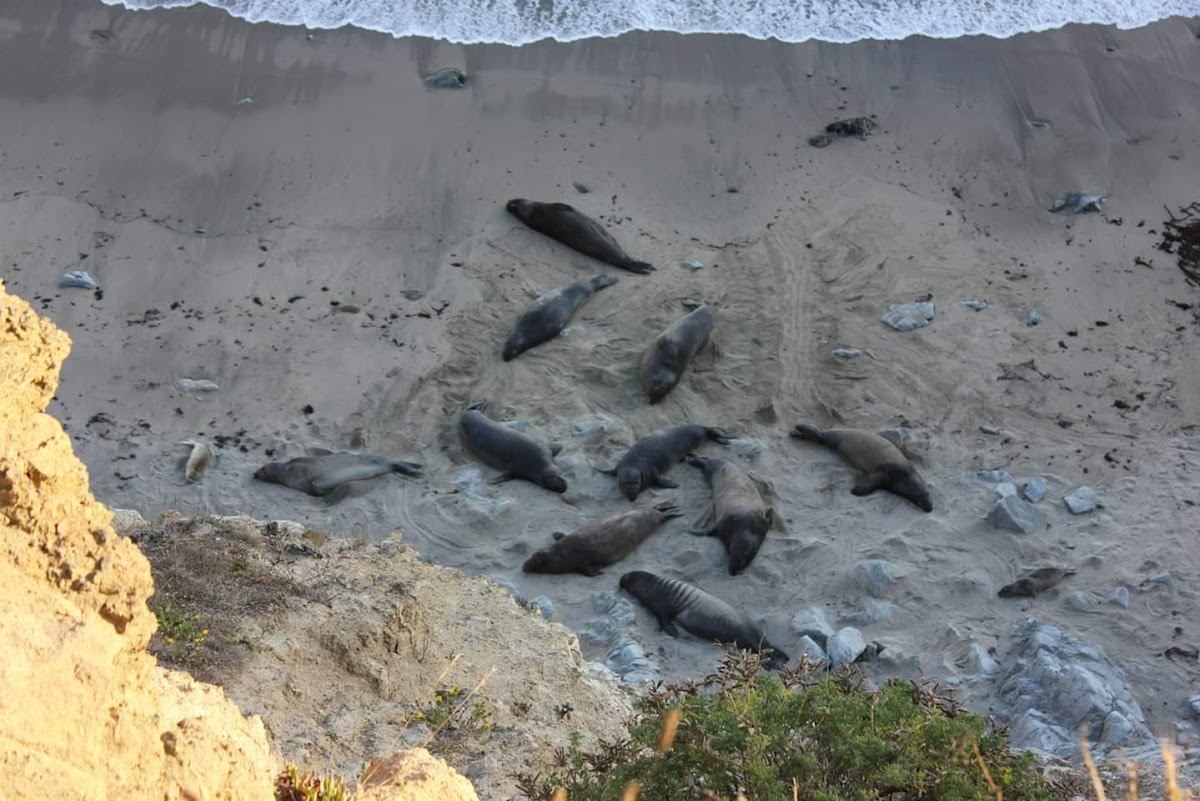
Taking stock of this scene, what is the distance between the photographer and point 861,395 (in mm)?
9047

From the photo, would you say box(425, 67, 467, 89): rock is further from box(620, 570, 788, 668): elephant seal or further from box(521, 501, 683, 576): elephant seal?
box(620, 570, 788, 668): elephant seal

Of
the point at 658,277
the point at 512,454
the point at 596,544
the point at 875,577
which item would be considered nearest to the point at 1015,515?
the point at 875,577

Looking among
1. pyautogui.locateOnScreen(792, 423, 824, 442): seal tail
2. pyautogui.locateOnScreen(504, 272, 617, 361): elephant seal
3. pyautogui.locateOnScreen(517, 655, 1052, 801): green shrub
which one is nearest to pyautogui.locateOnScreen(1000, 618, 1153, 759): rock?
pyautogui.locateOnScreen(517, 655, 1052, 801): green shrub

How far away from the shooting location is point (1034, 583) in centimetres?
735

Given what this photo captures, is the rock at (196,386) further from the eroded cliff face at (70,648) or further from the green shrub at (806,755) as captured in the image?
the eroded cliff face at (70,648)

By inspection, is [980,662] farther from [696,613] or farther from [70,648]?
[70,648]

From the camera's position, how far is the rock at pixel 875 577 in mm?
7379

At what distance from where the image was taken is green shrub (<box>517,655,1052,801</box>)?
4070 mm

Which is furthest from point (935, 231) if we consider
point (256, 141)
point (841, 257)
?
point (256, 141)

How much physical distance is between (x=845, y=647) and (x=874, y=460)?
1.80 metres

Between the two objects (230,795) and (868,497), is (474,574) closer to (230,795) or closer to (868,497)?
(868,497)

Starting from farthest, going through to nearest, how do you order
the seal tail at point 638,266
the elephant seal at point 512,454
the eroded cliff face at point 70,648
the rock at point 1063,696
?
the seal tail at point 638,266 < the elephant seal at point 512,454 < the rock at point 1063,696 < the eroded cliff face at point 70,648

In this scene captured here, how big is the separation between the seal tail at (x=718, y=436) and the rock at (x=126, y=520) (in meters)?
3.70

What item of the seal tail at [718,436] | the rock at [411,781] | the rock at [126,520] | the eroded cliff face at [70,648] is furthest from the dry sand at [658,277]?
the eroded cliff face at [70,648]
